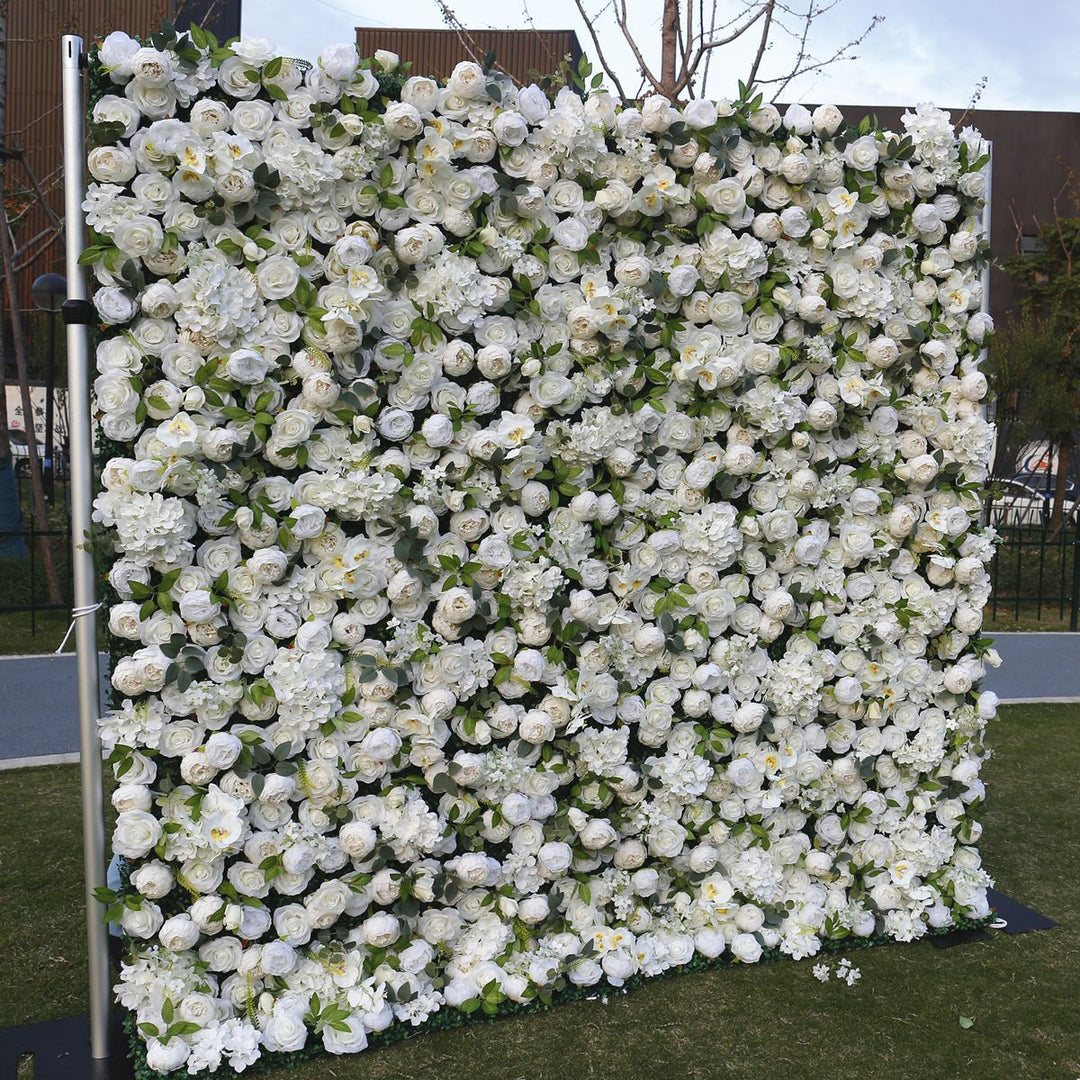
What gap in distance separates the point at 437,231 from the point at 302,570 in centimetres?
101

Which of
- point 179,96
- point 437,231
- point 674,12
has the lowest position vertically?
point 437,231

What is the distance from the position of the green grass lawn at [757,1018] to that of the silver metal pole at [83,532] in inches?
19.4

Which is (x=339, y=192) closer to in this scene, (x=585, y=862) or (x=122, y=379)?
(x=122, y=379)

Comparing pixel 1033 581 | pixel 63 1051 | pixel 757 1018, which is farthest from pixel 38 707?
pixel 1033 581

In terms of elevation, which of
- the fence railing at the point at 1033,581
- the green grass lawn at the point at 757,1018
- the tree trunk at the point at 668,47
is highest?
the tree trunk at the point at 668,47

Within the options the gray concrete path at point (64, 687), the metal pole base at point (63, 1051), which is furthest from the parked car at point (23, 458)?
the metal pole base at point (63, 1051)

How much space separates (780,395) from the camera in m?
3.17

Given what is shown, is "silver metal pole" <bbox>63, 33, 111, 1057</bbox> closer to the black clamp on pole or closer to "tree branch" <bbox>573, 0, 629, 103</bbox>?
the black clamp on pole

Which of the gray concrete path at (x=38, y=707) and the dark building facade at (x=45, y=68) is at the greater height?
the dark building facade at (x=45, y=68)

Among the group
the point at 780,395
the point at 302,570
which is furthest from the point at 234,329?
the point at 780,395

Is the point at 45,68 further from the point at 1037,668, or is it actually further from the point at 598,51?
the point at 1037,668

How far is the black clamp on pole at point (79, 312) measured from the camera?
2.56 metres

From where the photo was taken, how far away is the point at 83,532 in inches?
103

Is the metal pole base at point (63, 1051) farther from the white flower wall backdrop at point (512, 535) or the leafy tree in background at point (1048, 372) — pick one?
the leafy tree in background at point (1048, 372)
